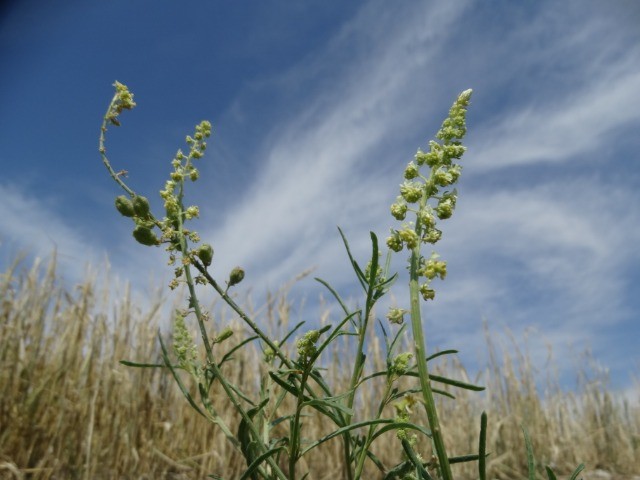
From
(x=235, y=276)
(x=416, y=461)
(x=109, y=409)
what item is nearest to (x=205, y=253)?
(x=235, y=276)

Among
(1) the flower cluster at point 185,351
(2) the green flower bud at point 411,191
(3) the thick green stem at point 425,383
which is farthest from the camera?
(1) the flower cluster at point 185,351

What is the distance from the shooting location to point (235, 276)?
0.93 metres

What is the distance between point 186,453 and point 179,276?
3.18m

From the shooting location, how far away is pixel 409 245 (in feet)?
2.32

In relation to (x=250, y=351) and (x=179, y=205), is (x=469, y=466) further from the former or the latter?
(x=179, y=205)

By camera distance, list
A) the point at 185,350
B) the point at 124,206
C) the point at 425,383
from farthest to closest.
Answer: the point at 185,350
the point at 124,206
the point at 425,383

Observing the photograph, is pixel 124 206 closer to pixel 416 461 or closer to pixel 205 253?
pixel 205 253

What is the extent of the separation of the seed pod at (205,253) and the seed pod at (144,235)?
3.2 inches

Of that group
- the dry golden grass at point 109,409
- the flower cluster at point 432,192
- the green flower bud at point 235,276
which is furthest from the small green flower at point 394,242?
the dry golden grass at point 109,409

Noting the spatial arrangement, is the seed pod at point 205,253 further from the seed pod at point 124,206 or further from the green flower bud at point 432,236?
the green flower bud at point 432,236

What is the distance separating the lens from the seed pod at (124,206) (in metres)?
0.85

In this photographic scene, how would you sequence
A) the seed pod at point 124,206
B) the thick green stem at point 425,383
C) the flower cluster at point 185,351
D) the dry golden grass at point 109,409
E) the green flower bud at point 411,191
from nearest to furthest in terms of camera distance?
the thick green stem at point 425,383
the green flower bud at point 411,191
the seed pod at point 124,206
the flower cluster at point 185,351
the dry golden grass at point 109,409

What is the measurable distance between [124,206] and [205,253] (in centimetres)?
14

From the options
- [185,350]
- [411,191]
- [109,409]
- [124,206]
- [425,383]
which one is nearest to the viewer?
[425,383]
